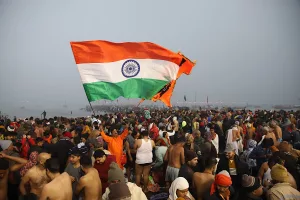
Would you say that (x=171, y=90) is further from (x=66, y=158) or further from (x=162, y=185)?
(x=66, y=158)

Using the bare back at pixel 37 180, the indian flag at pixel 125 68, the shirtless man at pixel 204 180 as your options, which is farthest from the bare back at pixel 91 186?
the indian flag at pixel 125 68

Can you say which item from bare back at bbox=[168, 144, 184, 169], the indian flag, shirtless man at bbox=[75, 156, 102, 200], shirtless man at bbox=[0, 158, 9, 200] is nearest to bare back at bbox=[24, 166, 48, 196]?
shirtless man at bbox=[0, 158, 9, 200]

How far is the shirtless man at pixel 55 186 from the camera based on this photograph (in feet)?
11.0

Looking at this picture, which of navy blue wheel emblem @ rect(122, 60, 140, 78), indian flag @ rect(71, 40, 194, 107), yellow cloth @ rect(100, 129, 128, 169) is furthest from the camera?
navy blue wheel emblem @ rect(122, 60, 140, 78)

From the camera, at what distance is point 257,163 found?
5805 millimetres

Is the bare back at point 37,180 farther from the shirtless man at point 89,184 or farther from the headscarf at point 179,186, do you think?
the headscarf at point 179,186

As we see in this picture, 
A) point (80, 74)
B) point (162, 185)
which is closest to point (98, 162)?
point (162, 185)

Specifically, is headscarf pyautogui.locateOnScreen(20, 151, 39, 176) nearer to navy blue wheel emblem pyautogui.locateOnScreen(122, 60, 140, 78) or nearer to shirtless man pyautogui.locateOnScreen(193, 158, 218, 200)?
shirtless man pyautogui.locateOnScreen(193, 158, 218, 200)

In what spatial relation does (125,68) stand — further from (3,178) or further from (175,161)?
(3,178)

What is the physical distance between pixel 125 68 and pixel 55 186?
16.6ft

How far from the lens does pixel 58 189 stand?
343cm

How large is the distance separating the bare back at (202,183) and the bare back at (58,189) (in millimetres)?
1930

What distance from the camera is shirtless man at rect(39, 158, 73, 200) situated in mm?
3338

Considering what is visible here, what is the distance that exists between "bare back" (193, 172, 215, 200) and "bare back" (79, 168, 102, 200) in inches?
59.9
